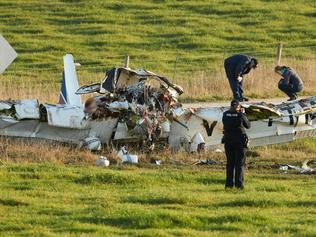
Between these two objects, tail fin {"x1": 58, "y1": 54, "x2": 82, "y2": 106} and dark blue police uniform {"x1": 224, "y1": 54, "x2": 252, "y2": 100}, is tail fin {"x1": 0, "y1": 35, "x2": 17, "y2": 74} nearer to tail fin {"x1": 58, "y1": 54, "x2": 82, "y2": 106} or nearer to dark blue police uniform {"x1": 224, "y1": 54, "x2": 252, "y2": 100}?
tail fin {"x1": 58, "y1": 54, "x2": 82, "y2": 106}

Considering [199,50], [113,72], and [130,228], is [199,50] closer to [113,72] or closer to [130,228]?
[113,72]

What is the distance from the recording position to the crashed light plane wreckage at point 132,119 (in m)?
24.8

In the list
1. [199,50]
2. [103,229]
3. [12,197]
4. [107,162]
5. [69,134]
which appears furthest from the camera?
[199,50]

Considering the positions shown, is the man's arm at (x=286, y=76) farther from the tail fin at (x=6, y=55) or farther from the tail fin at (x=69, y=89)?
the tail fin at (x=6, y=55)

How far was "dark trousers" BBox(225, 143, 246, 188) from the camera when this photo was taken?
1923 cm

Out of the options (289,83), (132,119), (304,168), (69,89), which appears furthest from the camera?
(289,83)

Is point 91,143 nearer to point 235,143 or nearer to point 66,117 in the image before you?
point 66,117

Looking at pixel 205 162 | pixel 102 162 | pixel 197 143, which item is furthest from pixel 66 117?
pixel 205 162

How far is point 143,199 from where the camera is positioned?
57.5 ft

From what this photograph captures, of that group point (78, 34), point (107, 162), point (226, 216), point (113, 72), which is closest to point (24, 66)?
point (78, 34)

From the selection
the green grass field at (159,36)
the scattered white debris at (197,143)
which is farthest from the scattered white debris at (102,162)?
the green grass field at (159,36)

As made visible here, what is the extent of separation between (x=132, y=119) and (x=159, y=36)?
26493 mm

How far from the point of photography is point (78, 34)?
50.9 m

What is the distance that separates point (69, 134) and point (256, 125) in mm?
3876
